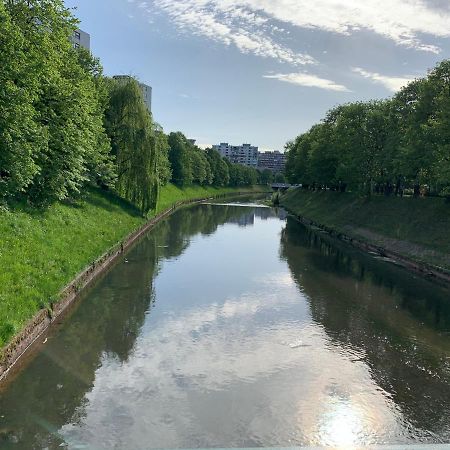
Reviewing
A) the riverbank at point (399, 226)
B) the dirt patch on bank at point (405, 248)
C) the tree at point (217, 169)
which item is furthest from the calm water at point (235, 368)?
the tree at point (217, 169)

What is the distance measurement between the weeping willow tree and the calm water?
19.7 meters

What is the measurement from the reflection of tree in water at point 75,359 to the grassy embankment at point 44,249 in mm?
1489

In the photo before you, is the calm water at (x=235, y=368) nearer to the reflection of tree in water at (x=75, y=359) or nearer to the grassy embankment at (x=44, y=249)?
the reflection of tree in water at (x=75, y=359)

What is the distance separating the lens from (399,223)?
157ft

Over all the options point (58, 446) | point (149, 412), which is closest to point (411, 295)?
point (149, 412)

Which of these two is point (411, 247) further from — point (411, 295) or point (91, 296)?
point (91, 296)

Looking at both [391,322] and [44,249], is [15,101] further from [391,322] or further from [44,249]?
[391,322]

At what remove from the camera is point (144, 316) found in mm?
21188

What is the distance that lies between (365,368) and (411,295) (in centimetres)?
1371

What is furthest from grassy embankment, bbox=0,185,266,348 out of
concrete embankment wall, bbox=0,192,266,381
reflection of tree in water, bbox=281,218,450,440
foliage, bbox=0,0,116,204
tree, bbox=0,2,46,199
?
reflection of tree in water, bbox=281,218,450,440

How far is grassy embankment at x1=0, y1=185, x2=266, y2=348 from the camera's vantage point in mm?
16562

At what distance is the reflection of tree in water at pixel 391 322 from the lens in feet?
47.8

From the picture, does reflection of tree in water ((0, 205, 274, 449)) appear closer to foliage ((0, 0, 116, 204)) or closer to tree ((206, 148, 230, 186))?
foliage ((0, 0, 116, 204))

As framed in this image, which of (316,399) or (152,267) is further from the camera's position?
(152,267)
